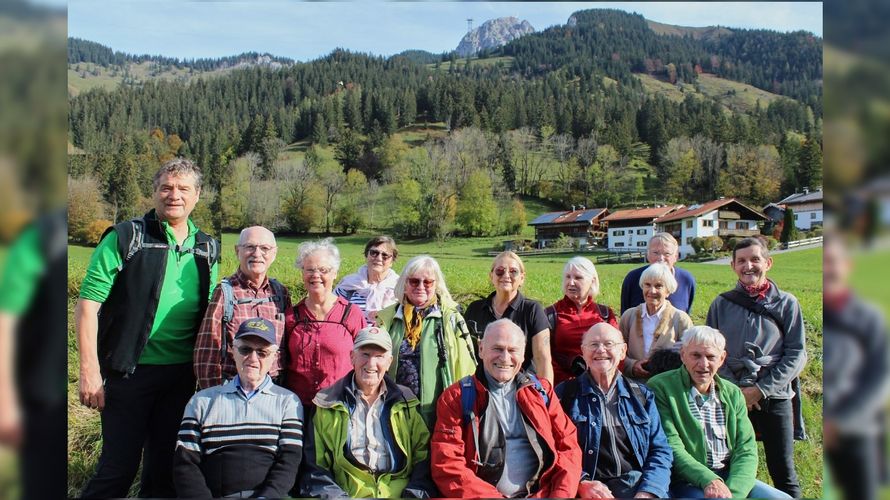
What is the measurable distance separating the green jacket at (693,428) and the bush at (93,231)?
543 cm

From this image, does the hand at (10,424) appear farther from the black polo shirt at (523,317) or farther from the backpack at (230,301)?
the black polo shirt at (523,317)

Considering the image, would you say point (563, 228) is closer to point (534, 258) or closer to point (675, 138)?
point (534, 258)

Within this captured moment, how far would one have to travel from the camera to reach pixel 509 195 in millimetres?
6535

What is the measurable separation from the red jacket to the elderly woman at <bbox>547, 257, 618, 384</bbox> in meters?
0.64

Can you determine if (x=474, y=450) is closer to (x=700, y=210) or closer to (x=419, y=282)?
(x=419, y=282)

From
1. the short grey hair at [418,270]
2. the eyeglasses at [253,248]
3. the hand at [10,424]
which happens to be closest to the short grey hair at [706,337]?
the short grey hair at [418,270]

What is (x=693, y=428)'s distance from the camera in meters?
3.82

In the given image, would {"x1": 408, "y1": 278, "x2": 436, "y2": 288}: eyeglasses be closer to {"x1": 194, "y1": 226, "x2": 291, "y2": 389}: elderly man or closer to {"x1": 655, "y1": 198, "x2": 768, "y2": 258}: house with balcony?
{"x1": 194, "y1": 226, "x2": 291, "y2": 389}: elderly man

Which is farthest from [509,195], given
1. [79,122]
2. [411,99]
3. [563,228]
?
[79,122]

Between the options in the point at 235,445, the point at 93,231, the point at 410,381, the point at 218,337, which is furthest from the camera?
the point at 93,231

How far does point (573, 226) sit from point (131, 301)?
374 centimetres

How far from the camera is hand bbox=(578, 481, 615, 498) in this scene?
3.61 metres

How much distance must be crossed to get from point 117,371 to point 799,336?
3836mm

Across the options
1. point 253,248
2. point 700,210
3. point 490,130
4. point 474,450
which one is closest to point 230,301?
point 253,248
